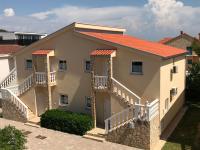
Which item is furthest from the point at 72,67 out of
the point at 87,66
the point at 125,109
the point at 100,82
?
the point at 125,109

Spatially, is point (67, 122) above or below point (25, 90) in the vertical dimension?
below

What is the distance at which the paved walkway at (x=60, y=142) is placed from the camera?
20000 mm

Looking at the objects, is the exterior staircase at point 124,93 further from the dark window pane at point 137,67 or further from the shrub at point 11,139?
the shrub at point 11,139

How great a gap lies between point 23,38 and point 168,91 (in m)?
38.9

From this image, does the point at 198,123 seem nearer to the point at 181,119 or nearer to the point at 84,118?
the point at 181,119

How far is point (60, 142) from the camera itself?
21047 mm

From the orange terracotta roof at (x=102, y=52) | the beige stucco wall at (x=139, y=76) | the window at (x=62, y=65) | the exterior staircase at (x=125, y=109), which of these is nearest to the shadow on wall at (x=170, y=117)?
the exterior staircase at (x=125, y=109)

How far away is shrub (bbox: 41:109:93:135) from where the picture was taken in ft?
74.1

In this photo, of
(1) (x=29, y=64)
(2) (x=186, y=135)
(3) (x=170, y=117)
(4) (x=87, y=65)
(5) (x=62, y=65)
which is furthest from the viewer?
(1) (x=29, y=64)

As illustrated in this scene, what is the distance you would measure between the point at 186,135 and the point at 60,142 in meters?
10.7

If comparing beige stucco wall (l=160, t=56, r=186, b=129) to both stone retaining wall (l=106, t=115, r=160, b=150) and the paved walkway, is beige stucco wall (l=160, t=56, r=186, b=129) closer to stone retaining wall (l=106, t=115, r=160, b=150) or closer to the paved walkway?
stone retaining wall (l=106, t=115, r=160, b=150)

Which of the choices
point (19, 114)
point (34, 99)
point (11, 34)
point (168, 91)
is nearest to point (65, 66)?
point (34, 99)

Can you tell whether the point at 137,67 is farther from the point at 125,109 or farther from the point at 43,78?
the point at 43,78

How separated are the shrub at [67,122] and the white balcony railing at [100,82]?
9.85 ft
